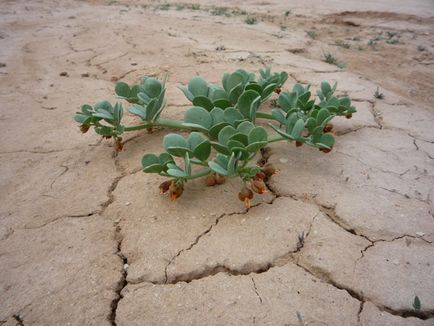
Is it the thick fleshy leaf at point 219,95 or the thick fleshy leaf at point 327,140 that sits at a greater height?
the thick fleshy leaf at point 219,95

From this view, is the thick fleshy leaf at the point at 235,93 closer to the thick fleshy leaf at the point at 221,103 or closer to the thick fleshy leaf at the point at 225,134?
the thick fleshy leaf at the point at 221,103

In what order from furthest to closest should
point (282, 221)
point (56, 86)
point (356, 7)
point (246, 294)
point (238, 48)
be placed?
1. point (356, 7)
2. point (238, 48)
3. point (56, 86)
4. point (282, 221)
5. point (246, 294)

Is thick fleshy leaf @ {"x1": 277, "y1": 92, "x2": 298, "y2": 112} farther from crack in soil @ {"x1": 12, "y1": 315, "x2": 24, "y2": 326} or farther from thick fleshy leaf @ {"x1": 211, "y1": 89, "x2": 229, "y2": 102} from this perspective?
crack in soil @ {"x1": 12, "y1": 315, "x2": 24, "y2": 326}

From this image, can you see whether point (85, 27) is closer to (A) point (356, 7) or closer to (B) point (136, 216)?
(B) point (136, 216)

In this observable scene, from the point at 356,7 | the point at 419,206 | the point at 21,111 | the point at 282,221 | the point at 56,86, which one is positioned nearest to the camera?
the point at 282,221

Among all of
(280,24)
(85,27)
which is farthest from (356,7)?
(85,27)

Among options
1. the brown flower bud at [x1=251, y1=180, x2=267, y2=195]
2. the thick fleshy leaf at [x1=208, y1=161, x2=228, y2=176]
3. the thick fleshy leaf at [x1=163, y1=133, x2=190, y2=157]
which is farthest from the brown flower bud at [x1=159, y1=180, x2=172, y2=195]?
the brown flower bud at [x1=251, y1=180, x2=267, y2=195]

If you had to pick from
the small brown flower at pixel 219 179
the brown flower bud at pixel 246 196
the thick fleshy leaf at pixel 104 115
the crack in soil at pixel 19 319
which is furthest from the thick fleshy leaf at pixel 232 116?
the crack in soil at pixel 19 319

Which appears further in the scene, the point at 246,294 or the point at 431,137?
the point at 431,137
